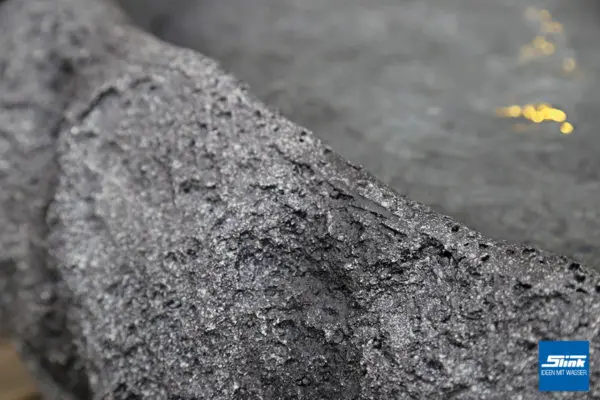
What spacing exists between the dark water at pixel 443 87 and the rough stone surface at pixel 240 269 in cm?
44

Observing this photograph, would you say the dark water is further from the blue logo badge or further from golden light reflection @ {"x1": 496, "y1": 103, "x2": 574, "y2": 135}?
the blue logo badge

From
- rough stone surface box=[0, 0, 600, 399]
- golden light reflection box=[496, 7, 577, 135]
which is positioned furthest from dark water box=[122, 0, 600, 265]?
rough stone surface box=[0, 0, 600, 399]

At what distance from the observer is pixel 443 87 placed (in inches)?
92.3

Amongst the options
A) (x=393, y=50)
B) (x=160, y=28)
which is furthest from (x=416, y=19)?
(x=160, y=28)

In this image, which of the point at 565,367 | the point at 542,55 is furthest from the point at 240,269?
the point at 542,55

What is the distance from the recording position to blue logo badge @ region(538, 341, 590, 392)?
1.25 metres

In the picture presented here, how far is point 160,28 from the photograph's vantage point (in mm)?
2742

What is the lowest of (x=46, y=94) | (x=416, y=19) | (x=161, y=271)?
(x=161, y=271)

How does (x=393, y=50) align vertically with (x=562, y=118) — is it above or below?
above

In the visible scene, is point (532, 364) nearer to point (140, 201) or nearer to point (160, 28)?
point (140, 201)

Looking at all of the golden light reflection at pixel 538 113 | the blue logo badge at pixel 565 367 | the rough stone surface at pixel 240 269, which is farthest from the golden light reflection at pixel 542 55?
the blue logo badge at pixel 565 367

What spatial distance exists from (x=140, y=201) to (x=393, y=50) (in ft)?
4.26

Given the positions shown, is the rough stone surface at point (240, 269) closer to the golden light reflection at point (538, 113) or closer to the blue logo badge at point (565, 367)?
the blue logo badge at point (565, 367)

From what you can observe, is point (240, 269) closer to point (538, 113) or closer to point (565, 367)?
point (565, 367)
